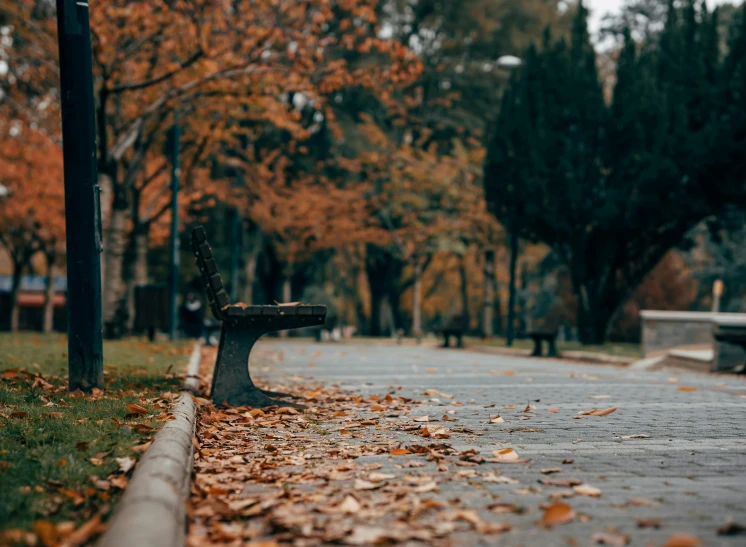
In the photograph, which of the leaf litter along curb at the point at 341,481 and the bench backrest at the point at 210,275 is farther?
the bench backrest at the point at 210,275

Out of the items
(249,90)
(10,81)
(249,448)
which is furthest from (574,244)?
(249,448)

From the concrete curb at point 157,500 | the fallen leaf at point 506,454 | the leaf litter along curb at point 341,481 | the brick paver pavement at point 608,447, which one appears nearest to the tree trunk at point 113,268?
A: the brick paver pavement at point 608,447

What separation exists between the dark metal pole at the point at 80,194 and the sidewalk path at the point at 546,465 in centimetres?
206

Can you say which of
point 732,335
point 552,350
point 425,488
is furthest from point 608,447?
point 552,350

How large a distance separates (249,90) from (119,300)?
5608 mm

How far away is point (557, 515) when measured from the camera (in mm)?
3879

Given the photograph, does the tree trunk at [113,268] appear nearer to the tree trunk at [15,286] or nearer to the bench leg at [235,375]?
the bench leg at [235,375]

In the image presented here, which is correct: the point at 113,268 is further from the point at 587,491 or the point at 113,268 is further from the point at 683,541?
the point at 683,541

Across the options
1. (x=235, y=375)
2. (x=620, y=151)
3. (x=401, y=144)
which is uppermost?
(x=401, y=144)

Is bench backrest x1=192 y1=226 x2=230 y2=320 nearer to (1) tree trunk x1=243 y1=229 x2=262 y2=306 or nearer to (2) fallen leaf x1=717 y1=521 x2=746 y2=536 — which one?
(2) fallen leaf x1=717 y1=521 x2=746 y2=536

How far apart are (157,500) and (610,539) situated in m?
1.74

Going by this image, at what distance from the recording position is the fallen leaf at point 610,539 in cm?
349

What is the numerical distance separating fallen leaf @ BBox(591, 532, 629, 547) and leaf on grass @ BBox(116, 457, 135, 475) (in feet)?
7.37

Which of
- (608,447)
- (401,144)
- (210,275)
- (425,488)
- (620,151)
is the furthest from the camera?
(401,144)
